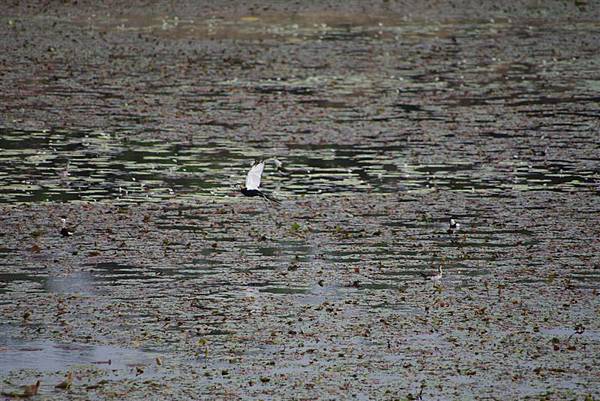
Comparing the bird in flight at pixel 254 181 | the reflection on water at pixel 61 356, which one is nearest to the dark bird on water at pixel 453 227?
the bird in flight at pixel 254 181

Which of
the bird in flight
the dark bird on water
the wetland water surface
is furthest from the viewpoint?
the bird in flight

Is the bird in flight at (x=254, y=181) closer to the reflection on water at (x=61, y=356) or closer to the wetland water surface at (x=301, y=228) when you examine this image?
the wetland water surface at (x=301, y=228)

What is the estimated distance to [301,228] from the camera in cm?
1410

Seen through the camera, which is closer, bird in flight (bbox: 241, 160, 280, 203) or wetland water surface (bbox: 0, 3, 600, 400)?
wetland water surface (bbox: 0, 3, 600, 400)

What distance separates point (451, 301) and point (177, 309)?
7.21 ft

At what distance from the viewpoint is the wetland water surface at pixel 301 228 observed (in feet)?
31.7

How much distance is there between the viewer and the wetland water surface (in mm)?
9648

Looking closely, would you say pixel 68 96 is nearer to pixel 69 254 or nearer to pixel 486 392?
pixel 69 254

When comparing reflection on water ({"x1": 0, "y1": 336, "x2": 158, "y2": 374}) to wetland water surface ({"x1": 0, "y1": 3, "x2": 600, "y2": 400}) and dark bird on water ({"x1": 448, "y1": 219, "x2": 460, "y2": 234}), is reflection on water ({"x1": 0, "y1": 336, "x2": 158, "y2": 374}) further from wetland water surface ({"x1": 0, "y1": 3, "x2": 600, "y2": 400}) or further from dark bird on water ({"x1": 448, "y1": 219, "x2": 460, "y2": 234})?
dark bird on water ({"x1": 448, "y1": 219, "x2": 460, "y2": 234})

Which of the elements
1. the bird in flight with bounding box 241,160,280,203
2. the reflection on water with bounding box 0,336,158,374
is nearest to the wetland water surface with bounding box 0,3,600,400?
the reflection on water with bounding box 0,336,158,374

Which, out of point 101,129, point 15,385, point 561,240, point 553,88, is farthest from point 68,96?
point 15,385

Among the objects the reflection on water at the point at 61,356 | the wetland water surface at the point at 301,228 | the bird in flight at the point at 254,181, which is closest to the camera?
the reflection on water at the point at 61,356

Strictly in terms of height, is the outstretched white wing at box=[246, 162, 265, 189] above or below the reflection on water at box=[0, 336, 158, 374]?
above

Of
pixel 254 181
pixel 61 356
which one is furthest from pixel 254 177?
pixel 61 356
